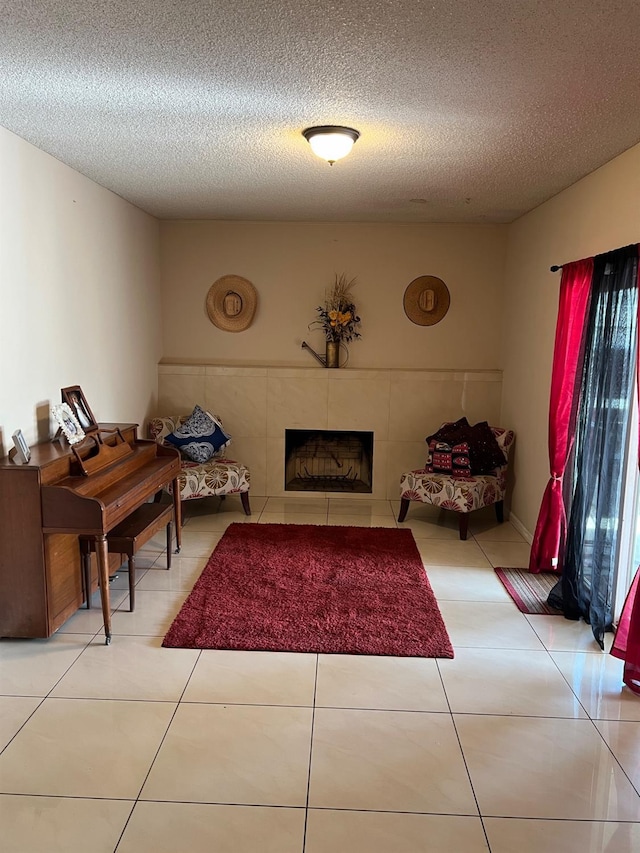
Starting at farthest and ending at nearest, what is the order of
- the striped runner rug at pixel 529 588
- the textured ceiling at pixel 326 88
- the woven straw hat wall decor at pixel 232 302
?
the woven straw hat wall decor at pixel 232 302
the striped runner rug at pixel 529 588
the textured ceiling at pixel 326 88

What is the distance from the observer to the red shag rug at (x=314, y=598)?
3.38 metres

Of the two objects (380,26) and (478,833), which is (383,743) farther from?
(380,26)

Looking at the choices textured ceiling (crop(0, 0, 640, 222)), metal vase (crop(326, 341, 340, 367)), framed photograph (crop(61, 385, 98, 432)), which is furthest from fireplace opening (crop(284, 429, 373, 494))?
textured ceiling (crop(0, 0, 640, 222))

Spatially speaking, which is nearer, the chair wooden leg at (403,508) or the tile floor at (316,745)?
the tile floor at (316,745)

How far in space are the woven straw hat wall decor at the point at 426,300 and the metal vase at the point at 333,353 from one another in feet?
2.29

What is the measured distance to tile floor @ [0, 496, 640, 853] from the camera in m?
2.14

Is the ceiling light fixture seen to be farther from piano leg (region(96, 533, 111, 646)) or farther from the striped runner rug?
the striped runner rug

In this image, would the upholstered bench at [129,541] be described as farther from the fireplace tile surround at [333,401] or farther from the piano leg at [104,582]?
the fireplace tile surround at [333,401]

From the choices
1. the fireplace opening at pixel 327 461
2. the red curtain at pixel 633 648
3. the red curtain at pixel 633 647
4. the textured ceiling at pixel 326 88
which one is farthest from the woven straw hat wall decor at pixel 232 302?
the red curtain at pixel 633 648

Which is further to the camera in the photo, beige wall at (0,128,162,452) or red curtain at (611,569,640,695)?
beige wall at (0,128,162,452)

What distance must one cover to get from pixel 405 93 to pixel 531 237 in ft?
9.22

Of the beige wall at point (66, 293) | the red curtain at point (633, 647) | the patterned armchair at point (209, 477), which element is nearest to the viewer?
the red curtain at point (633, 647)

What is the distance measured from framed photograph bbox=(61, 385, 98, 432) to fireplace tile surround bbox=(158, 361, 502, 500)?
1944mm

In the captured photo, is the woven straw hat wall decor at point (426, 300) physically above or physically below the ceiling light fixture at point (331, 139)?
below
